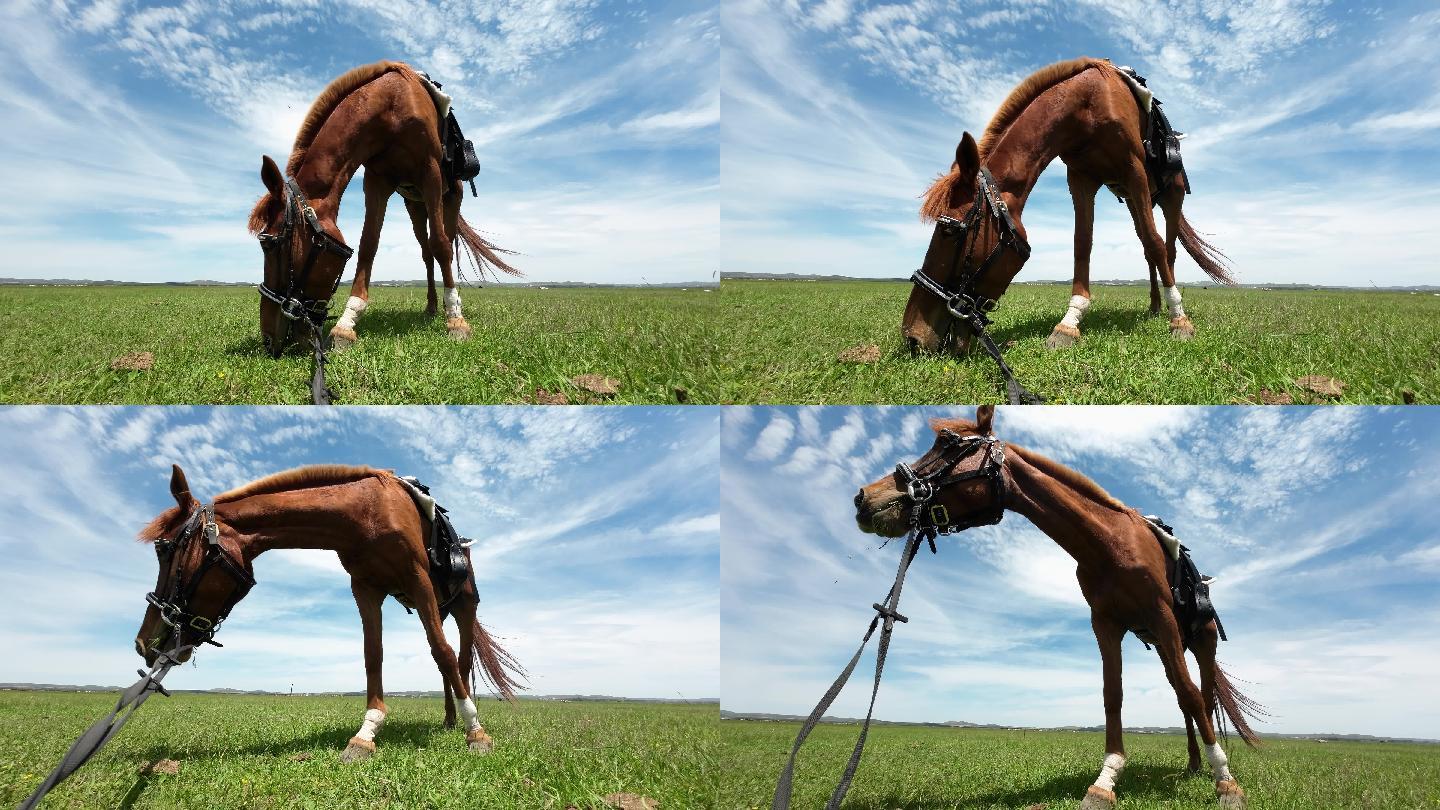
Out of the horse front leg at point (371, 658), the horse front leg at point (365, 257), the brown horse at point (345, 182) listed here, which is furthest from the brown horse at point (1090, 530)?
the horse front leg at point (365, 257)

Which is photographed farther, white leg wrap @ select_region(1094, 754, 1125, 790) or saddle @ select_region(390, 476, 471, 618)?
Answer: saddle @ select_region(390, 476, 471, 618)

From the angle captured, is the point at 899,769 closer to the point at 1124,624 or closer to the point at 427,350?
the point at 1124,624

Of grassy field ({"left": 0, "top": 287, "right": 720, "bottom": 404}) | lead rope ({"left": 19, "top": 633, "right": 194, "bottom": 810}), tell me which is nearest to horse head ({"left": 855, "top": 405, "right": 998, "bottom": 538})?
grassy field ({"left": 0, "top": 287, "right": 720, "bottom": 404})

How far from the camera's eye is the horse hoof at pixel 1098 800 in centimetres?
518

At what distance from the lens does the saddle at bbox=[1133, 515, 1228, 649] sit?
604cm

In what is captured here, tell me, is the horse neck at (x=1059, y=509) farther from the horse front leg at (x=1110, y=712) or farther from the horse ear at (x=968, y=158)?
the horse ear at (x=968, y=158)

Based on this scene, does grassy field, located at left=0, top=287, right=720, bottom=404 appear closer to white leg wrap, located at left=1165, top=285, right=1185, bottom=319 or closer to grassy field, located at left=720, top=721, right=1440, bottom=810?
grassy field, located at left=720, top=721, right=1440, bottom=810

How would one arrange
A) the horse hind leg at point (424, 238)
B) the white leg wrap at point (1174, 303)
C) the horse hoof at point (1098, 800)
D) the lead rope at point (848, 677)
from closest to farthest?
1. the lead rope at point (848, 677)
2. the horse hoof at point (1098, 800)
3. the white leg wrap at point (1174, 303)
4. the horse hind leg at point (424, 238)

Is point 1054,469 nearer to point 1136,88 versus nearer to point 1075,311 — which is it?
point 1075,311

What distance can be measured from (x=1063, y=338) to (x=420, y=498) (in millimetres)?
7310

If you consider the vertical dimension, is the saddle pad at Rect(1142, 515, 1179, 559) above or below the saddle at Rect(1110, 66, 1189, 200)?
below

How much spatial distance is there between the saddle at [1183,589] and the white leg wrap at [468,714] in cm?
647

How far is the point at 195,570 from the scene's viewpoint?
18.2 feet

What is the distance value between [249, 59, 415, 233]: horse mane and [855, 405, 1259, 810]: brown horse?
671 cm
